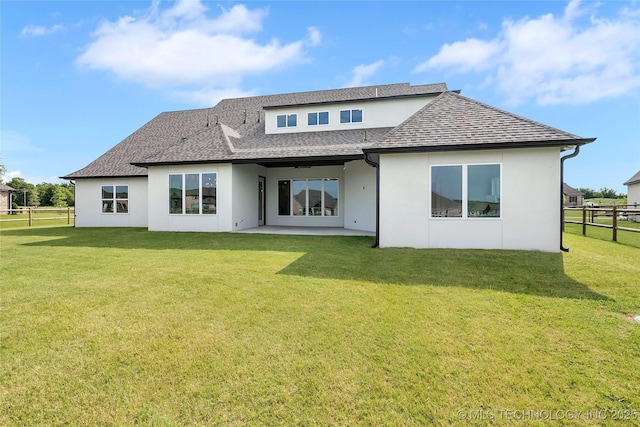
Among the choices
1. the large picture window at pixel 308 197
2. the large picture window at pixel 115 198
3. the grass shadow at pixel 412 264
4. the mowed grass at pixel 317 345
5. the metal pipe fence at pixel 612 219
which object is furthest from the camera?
the large picture window at pixel 115 198

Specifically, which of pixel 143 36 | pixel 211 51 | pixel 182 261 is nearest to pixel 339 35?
pixel 211 51

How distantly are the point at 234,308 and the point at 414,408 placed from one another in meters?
2.83

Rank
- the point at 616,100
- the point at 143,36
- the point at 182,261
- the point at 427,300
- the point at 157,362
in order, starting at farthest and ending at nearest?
the point at 616,100, the point at 143,36, the point at 182,261, the point at 427,300, the point at 157,362

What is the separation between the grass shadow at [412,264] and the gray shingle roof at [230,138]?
4.43 meters

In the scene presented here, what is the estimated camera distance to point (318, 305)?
4410mm

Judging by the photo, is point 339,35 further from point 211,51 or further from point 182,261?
point 182,261

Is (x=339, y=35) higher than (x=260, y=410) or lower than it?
higher

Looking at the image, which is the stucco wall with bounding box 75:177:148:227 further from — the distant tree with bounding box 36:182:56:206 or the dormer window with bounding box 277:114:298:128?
the distant tree with bounding box 36:182:56:206

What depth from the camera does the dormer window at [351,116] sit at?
15.5 meters

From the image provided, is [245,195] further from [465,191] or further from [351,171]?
[465,191]

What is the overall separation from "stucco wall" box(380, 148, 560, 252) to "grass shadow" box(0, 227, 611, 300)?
51 centimetres

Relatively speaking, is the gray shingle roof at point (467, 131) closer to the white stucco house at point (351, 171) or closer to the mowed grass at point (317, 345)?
the white stucco house at point (351, 171)

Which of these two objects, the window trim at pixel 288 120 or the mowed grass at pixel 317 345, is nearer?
the mowed grass at pixel 317 345

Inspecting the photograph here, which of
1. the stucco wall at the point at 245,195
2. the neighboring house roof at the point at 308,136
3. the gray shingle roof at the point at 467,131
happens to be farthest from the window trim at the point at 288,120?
the gray shingle roof at the point at 467,131
